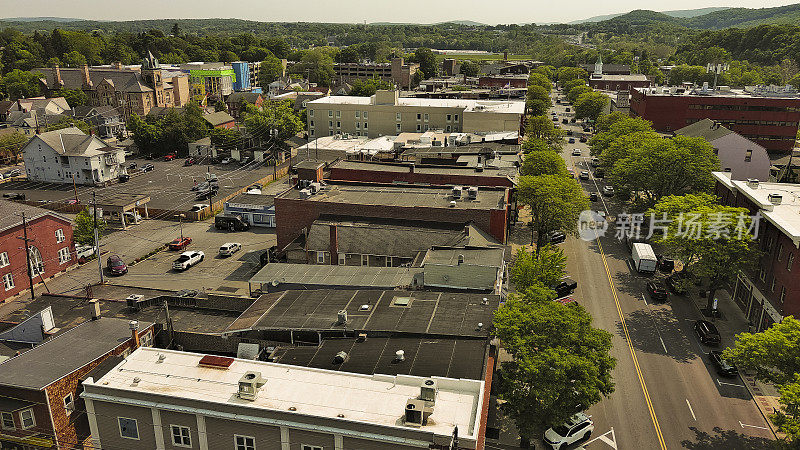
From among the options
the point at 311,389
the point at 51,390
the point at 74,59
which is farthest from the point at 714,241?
the point at 74,59

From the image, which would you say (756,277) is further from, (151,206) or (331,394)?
(151,206)

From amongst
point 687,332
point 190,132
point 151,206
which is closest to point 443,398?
point 687,332

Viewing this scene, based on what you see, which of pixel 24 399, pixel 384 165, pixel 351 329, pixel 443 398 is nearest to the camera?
pixel 443 398

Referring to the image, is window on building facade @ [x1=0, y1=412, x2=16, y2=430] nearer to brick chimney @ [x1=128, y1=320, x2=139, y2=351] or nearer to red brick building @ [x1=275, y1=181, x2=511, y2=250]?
brick chimney @ [x1=128, y1=320, x2=139, y2=351]

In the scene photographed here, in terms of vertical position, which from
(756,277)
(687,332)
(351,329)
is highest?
(351,329)

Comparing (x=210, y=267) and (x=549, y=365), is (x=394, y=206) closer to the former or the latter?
(x=210, y=267)

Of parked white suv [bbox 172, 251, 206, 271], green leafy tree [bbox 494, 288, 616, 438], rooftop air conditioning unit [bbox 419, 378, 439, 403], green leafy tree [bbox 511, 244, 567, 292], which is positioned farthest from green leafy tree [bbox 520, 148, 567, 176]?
rooftop air conditioning unit [bbox 419, 378, 439, 403]

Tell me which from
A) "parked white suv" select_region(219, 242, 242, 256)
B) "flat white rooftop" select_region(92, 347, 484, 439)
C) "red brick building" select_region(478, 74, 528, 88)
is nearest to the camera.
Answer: "flat white rooftop" select_region(92, 347, 484, 439)
